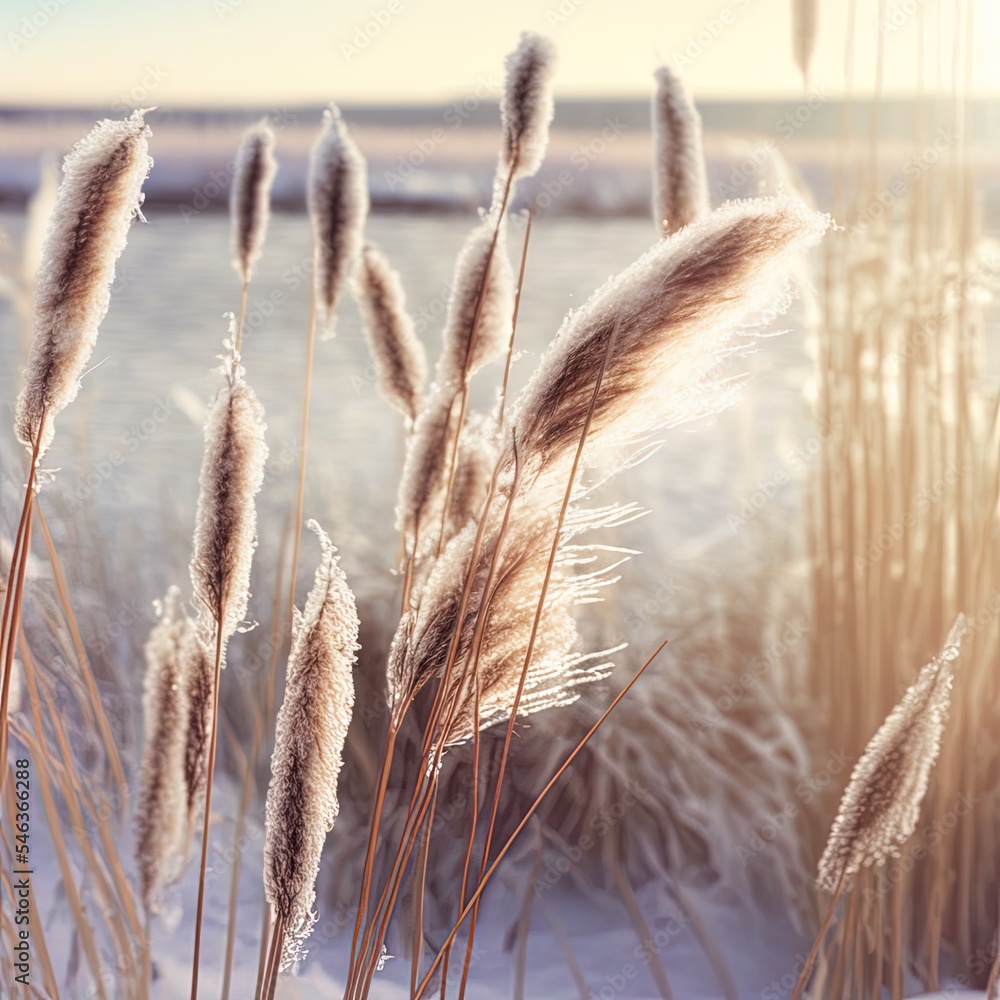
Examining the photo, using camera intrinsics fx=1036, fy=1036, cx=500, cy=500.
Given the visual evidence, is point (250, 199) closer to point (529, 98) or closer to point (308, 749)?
point (529, 98)

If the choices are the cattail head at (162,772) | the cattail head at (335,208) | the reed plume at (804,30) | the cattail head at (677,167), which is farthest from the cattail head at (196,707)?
the reed plume at (804,30)

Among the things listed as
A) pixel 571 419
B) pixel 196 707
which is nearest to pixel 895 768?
pixel 571 419

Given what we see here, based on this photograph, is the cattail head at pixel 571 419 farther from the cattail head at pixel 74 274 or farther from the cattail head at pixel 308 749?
the cattail head at pixel 74 274

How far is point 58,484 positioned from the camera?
1.23 metres

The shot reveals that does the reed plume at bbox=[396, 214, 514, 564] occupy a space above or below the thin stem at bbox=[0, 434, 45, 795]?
above

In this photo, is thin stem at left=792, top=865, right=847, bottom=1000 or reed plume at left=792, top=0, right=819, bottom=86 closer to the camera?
thin stem at left=792, top=865, right=847, bottom=1000

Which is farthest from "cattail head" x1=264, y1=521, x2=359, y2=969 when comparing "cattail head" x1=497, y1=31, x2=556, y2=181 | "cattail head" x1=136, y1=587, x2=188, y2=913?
"cattail head" x1=497, y1=31, x2=556, y2=181

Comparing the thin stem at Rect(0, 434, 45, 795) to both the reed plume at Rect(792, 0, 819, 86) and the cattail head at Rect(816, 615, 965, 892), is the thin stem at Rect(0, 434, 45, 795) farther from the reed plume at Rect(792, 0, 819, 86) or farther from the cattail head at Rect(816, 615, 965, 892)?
the reed plume at Rect(792, 0, 819, 86)

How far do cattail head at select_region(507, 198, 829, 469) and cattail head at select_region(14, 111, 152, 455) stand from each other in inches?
7.3

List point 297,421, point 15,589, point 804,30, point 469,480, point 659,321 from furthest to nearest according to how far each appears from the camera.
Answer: point 297,421 < point 804,30 < point 469,480 < point 15,589 < point 659,321

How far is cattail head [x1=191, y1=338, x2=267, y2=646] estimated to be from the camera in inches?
17.5

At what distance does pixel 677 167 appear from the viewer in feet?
1.88

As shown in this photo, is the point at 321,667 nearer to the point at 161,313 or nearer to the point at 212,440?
the point at 212,440

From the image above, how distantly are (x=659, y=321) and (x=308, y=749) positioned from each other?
22 centimetres
